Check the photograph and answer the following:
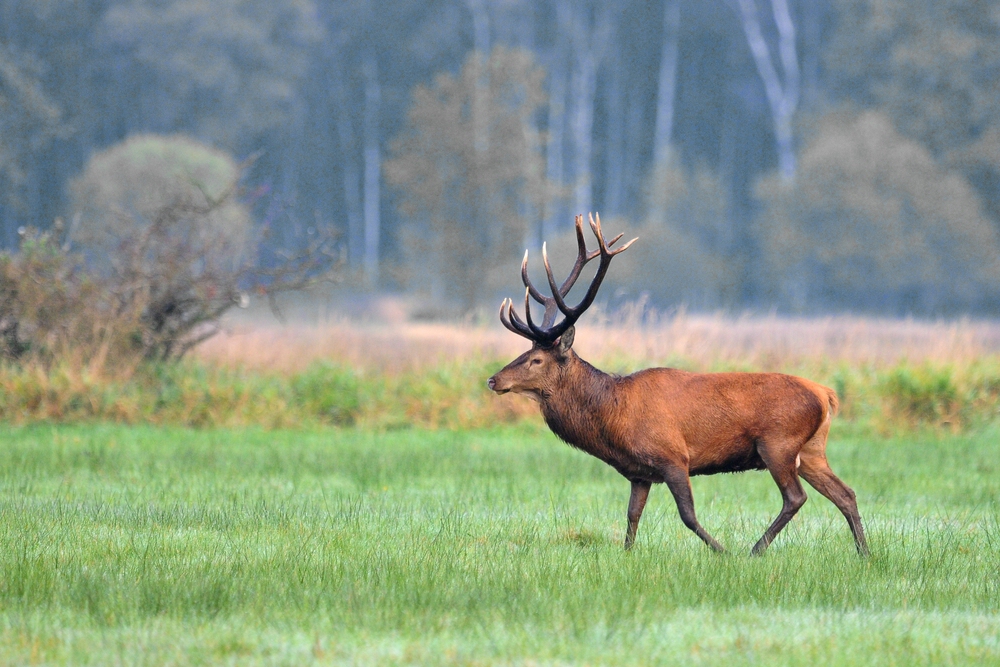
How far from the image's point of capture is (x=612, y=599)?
639 cm

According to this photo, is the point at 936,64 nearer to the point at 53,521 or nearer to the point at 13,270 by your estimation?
the point at 13,270

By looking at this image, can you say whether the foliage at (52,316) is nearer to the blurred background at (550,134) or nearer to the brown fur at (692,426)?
the brown fur at (692,426)

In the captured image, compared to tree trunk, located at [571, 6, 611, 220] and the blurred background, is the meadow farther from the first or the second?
tree trunk, located at [571, 6, 611, 220]

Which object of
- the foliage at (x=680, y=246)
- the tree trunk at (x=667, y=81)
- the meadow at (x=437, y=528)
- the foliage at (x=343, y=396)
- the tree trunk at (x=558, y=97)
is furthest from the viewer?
the tree trunk at (x=667, y=81)

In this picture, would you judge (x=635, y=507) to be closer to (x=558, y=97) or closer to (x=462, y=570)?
(x=462, y=570)

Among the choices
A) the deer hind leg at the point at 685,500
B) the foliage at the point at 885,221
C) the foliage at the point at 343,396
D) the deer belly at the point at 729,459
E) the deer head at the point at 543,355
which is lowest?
the foliage at the point at 343,396

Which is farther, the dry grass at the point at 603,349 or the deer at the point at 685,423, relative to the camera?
the dry grass at the point at 603,349

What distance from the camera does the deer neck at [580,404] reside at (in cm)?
805

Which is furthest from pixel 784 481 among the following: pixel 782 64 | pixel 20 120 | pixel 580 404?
pixel 782 64

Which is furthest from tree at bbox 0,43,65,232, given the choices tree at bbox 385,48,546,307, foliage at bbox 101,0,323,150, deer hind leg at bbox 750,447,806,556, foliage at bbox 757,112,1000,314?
deer hind leg at bbox 750,447,806,556

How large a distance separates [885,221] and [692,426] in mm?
37852

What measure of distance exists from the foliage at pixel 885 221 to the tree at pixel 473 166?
36.7ft

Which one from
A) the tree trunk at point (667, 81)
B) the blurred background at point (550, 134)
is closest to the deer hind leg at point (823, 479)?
the blurred background at point (550, 134)

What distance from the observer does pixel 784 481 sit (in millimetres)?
7883
